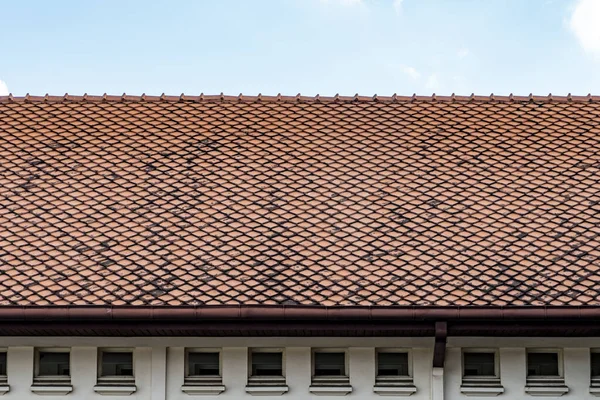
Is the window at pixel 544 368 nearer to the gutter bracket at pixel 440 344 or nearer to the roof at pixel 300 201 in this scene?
the roof at pixel 300 201

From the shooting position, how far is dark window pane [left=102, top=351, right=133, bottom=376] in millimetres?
13453

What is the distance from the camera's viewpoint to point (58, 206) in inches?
591

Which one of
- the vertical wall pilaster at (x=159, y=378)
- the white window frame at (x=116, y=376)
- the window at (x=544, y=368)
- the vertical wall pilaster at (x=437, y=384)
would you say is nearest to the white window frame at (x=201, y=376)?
the vertical wall pilaster at (x=159, y=378)

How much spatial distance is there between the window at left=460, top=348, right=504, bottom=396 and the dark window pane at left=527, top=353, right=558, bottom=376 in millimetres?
414

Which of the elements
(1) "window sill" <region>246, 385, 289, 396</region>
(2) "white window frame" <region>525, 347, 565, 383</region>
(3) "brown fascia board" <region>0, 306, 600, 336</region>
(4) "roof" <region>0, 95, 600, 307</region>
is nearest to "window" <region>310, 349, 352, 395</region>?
(1) "window sill" <region>246, 385, 289, 396</region>

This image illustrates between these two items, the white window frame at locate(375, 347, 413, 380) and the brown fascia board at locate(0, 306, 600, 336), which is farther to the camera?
the white window frame at locate(375, 347, 413, 380)

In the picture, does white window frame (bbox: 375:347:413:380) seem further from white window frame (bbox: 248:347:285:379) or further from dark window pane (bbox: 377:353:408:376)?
white window frame (bbox: 248:347:285:379)

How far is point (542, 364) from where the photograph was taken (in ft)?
44.0

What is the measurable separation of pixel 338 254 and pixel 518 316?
249 centimetres

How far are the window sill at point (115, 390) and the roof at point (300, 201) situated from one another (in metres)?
1.23

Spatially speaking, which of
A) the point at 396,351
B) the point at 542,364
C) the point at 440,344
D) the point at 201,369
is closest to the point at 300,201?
the point at 396,351

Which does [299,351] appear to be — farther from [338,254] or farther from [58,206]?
[58,206]

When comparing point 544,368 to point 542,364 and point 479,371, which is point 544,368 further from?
point 479,371

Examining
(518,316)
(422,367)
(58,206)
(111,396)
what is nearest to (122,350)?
(111,396)
